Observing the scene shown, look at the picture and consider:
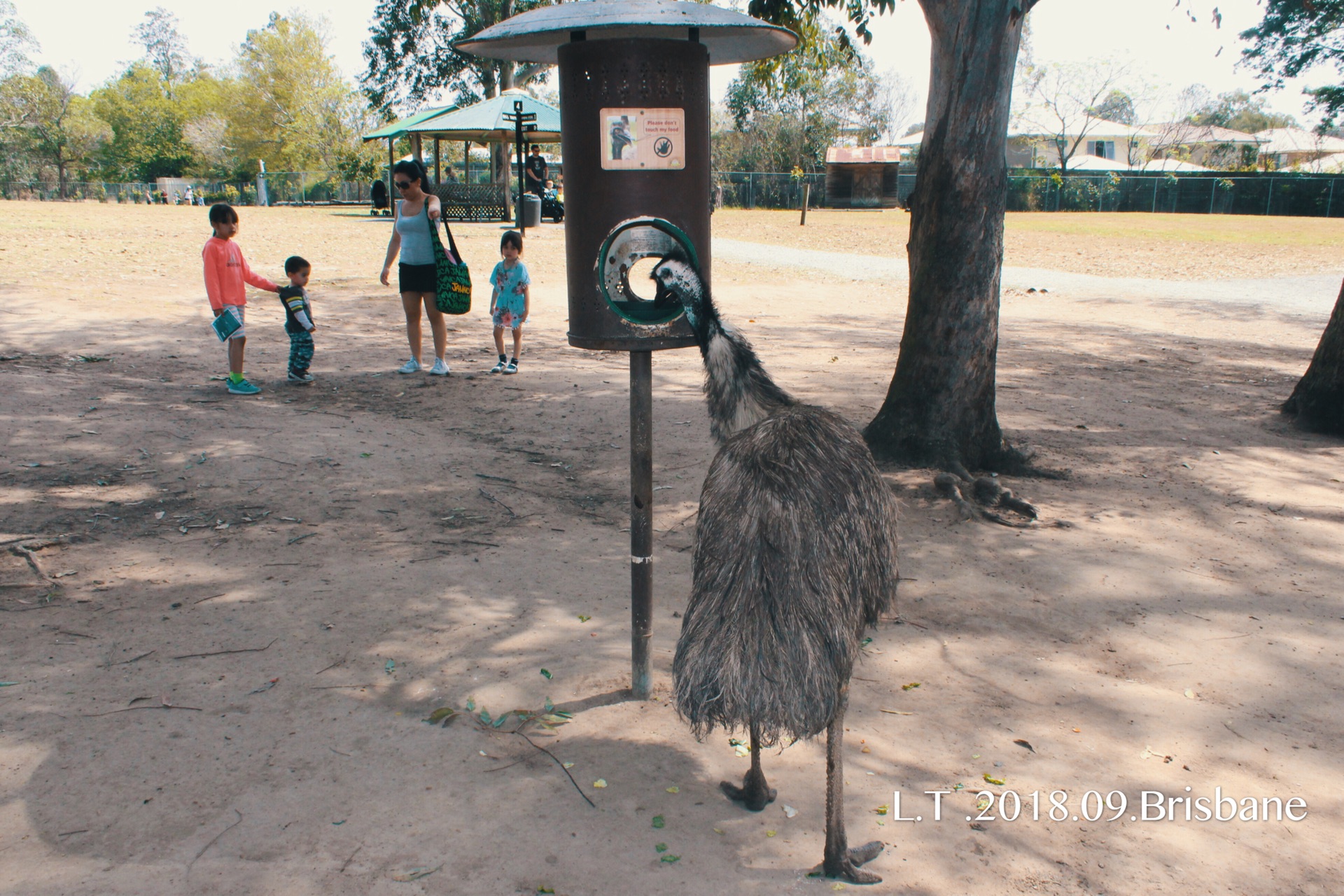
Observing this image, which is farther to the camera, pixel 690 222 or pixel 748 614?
pixel 690 222

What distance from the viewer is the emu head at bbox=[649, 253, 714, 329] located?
3129 millimetres

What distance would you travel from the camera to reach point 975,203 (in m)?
5.79

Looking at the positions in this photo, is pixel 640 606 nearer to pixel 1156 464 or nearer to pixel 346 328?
pixel 1156 464

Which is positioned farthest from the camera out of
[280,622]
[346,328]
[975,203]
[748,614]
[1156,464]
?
[346,328]

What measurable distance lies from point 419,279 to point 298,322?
3.63 feet

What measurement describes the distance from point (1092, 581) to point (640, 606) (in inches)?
102

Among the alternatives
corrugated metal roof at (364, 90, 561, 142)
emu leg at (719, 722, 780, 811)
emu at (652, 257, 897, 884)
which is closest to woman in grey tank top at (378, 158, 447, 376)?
emu at (652, 257, 897, 884)

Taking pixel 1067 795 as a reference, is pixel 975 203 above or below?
above

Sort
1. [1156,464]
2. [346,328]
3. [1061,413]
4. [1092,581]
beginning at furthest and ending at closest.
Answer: [346,328], [1061,413], [1156,464], [1092,581]

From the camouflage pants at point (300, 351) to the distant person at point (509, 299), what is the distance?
1673mm

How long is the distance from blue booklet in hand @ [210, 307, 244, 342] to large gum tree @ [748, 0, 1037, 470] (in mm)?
5131

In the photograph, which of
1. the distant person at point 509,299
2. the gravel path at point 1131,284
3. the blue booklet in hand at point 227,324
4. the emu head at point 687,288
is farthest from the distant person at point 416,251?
the gravel path at point 1131,284

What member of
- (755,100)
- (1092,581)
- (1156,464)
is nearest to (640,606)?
(1092,581)

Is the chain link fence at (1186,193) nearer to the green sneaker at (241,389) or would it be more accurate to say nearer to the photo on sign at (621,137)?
the green sneaker at (241,389)
